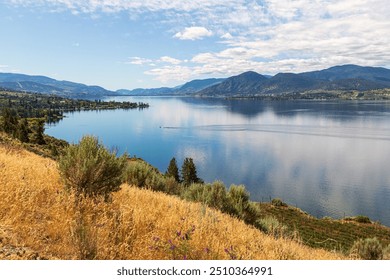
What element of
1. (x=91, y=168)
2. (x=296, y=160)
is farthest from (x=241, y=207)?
(x=296, y=160)

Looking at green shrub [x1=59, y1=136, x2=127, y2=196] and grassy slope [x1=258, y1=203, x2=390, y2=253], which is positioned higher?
green shrub [x1=59, y1=136, x2=127, y2=196]

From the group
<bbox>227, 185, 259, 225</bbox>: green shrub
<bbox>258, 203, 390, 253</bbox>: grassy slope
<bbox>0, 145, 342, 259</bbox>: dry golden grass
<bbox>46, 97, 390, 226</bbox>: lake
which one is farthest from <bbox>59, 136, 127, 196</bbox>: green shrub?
<bbox>258, 203, 390, 253</bbox>: grassy slope

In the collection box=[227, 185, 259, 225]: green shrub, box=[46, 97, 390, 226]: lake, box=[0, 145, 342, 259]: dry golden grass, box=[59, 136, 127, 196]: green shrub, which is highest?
box=[59, 136, 127, 196]: green shrub

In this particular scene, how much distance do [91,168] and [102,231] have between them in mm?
2463

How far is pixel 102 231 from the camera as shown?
533 cm

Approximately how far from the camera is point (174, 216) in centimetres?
656

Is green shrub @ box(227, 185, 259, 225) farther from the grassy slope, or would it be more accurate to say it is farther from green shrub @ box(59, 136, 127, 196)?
the grassy slope

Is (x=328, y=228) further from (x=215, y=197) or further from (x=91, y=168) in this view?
(x=91, y=168)

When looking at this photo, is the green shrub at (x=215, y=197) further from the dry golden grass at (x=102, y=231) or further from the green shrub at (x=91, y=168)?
the dry golden grass at (x=102, y=231)

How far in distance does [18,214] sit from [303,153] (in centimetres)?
10327

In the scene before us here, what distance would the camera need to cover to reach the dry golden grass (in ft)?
15.3

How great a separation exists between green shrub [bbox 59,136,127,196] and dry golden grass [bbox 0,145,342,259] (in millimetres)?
446
